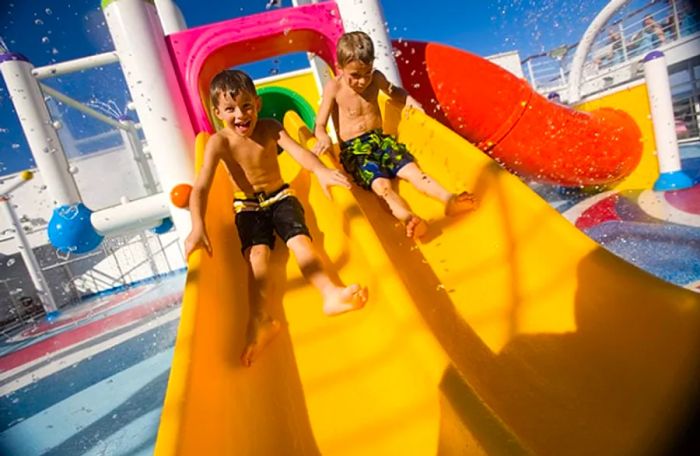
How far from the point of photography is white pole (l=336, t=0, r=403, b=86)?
94.0 inches

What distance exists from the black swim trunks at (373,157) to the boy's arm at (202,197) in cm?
61

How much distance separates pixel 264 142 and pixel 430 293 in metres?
0.94

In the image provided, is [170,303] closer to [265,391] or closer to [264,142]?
[264,142]

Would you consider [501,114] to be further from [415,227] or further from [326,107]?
[415,227]

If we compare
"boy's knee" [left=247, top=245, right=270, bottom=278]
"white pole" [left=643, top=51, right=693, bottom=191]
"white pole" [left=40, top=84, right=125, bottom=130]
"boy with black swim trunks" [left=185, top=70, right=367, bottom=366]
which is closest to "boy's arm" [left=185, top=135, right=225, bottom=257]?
"boy with black swim trunks" [left=185, top=70, right=367, bottom=366]

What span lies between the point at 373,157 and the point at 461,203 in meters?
0.55

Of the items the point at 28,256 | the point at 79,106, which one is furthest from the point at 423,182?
the point at 28,256

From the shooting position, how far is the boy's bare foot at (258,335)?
3.78ft

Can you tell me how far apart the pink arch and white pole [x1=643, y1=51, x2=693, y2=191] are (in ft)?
8.35

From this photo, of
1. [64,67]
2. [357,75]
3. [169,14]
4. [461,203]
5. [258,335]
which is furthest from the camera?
[169,14]

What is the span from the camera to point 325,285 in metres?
1.31

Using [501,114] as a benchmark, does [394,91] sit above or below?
above

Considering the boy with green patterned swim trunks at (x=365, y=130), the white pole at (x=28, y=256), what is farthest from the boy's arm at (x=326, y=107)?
the white pole at (x=28, y=256)

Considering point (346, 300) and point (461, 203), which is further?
point (461, 203)
